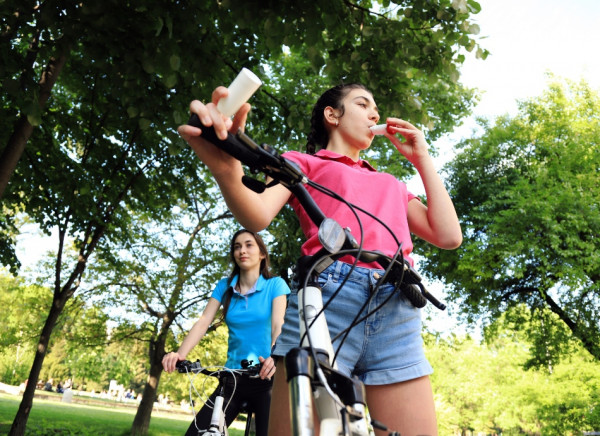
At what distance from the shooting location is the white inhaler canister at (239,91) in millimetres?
1153

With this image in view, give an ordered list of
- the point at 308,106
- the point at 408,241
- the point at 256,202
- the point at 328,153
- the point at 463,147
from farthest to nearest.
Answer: the point at 463,147
the point at 308,106
the point at 328,153
the point at 408,241
the point at 256,202

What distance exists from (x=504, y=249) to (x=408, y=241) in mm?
14164

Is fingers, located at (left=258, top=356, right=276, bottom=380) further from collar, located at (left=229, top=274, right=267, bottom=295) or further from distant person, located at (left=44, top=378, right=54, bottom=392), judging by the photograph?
distant person, located at (left=44, top=378, right=54, bottom=392)

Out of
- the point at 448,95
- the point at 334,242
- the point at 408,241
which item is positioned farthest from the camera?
the point at 448,95

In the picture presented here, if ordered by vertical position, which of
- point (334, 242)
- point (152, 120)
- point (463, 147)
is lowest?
point (334, 242)

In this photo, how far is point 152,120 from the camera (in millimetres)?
6465

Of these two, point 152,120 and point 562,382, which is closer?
point 152,120

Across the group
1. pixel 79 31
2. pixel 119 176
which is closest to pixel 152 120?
pixel 79 31

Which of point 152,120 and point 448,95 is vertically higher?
point 448,95

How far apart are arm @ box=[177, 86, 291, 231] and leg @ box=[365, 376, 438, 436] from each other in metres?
0.66

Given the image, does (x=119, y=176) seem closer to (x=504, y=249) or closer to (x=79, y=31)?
(x=79, y=31)

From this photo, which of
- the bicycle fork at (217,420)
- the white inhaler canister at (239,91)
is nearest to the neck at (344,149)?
the white inhaler canister at (239,91)

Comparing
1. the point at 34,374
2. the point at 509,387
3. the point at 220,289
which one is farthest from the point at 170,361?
the point at 509,387

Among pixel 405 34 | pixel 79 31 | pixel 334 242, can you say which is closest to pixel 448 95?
pixel 405 34
